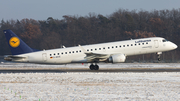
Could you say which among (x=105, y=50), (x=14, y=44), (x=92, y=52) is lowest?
(x=92, y=52)

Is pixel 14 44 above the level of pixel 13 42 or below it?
below

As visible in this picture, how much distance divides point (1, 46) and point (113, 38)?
40507mm

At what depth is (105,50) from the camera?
31.5 meters

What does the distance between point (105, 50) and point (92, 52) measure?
176cm

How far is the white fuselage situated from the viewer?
31344mm

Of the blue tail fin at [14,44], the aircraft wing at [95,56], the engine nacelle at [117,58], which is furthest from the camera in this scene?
the blue tail fin at [14,44]

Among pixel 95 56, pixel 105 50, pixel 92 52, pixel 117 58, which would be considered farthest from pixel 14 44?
pixel 117 58

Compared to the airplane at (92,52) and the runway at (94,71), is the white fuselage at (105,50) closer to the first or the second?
the airplane at (92,52)

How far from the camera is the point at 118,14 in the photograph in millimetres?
94375

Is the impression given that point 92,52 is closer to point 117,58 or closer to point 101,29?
point 117,58

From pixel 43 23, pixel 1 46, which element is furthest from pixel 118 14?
pixel 1 46

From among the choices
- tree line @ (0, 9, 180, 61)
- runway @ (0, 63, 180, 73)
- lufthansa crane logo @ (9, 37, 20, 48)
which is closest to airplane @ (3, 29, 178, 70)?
lufthansa crane logo @ (9, 37, 20, 48)

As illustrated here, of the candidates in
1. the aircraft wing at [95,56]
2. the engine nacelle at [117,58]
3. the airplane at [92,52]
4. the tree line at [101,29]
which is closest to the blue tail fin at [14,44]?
the airplane at [92,52]

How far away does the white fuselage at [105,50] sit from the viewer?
103 ft
